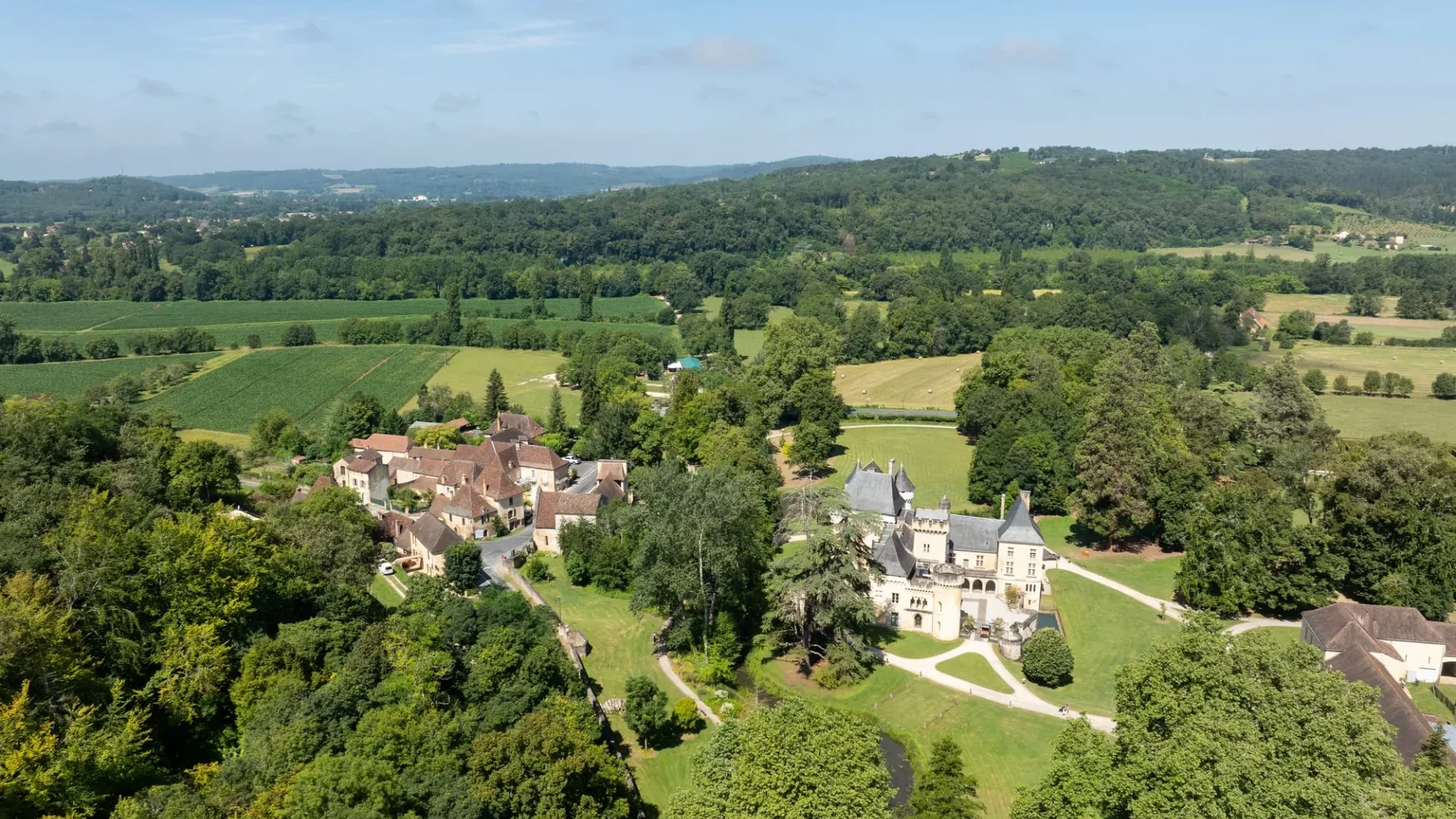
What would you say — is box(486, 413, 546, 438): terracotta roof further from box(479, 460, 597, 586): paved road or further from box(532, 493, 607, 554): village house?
box(532, 493, 607, 554): village house

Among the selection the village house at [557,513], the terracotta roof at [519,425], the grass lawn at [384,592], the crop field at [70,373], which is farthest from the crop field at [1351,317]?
the crop field at [70,373]

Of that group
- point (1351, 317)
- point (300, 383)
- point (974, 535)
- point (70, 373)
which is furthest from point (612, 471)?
point (1351, 317)

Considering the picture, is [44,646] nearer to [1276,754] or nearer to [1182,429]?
[1276,754]

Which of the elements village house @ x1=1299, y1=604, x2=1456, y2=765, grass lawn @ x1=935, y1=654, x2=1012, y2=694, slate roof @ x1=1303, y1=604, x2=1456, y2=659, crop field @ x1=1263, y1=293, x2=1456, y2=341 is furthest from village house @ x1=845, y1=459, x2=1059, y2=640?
crop field @ x1=1263, y1=293, x2=1456, y2=341

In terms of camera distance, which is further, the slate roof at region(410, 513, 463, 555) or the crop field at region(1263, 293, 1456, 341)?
the crop field at region(1263, 293, 1456, 341)

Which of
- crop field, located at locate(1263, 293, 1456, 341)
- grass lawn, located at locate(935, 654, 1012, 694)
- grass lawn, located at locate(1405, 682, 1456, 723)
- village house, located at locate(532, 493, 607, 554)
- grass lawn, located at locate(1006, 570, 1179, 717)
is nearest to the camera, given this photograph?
grass lawn, located at locate(1405, 682, 1456, 723)

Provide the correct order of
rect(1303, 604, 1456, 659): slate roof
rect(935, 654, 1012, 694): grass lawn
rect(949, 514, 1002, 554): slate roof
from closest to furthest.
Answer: rect(1303, 604, 1456, 659): slate roof, rect(935, 654, 1012, 694): grass lawn, rect(949, 514, 1002, 554): slate roof
